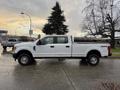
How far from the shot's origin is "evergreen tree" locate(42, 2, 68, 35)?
69.1m

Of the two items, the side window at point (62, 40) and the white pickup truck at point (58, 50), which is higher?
the side window at point (62, 40)

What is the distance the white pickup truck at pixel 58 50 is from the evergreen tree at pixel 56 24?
50878mm

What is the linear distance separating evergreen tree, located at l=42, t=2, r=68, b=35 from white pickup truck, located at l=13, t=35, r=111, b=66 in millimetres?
50878

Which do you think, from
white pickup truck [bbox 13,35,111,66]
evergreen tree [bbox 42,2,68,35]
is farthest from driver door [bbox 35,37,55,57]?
evergreen tree [bbox 42,2,68,35]

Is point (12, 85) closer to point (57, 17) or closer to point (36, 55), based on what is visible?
point (36, 55)

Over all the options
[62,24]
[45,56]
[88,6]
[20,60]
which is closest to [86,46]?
[45,56]

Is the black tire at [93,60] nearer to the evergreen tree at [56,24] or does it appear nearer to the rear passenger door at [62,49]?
the rear passenger door at [62,49]

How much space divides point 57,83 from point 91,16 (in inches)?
1558

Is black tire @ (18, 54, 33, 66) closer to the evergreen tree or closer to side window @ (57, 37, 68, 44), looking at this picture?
side window @ (57, 37, 68, 44)

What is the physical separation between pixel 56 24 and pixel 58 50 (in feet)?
172

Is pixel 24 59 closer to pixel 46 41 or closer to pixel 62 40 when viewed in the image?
pixel 46 41

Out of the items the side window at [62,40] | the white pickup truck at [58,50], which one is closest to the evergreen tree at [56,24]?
the side window at [62,40]

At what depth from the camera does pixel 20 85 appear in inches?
397

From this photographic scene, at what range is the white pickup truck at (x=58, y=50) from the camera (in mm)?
17266
